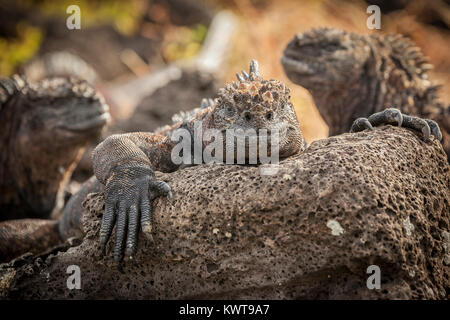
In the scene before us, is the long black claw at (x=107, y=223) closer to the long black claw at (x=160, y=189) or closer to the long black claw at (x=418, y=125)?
the long black claw at (x=160, y=189)

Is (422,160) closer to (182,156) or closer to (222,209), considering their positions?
(222,209)

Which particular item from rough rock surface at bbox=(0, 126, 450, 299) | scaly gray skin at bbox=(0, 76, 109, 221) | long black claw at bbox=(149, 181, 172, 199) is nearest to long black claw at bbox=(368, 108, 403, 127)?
rough rock surface at bbox=(0, 126, 450, 299)

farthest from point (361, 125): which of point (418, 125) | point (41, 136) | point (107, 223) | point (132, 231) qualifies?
point (41, 136)

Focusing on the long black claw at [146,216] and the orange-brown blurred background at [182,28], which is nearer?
the long black claw at [146,216]

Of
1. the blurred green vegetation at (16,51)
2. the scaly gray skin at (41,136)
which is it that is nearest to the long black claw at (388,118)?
the scaly gray skin at (41,136)

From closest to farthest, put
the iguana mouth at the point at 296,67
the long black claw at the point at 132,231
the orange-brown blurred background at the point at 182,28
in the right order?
the long black claw at the point at 132,231
the iguana mouth at the point at 296,67
the orange-brown blurred background at the point at 182,28

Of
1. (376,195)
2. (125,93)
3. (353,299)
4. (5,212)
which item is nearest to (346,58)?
(376,195)

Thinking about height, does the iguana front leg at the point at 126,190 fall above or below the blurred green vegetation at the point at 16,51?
below

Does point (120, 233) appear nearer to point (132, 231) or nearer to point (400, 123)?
point (132, 231)
